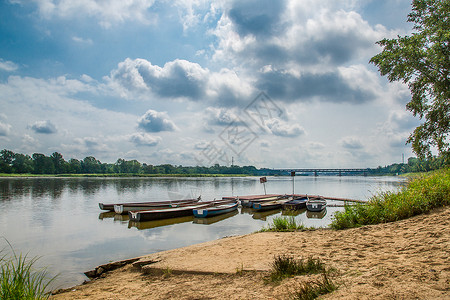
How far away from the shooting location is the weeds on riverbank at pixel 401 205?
363 inches

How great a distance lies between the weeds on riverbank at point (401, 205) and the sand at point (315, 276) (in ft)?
2.11

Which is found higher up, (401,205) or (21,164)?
(21,164)

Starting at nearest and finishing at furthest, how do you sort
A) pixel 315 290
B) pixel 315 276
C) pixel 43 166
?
pixel 315 290, pixel 315 276, pixel 43 166

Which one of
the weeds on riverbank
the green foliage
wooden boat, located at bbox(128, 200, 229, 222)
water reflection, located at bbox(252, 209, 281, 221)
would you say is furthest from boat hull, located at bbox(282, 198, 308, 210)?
the green foliage

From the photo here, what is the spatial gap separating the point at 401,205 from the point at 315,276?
6.49 meters

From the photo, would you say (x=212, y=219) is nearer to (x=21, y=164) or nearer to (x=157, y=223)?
(x=157, y=223)

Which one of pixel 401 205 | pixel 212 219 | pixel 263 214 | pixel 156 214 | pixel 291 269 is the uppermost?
pixel 401 205

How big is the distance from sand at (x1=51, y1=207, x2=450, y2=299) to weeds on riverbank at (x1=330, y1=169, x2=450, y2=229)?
2.11 ft

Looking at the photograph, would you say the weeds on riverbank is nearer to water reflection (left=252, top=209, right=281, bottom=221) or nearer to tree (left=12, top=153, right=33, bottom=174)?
water reflection (left=252, top=209, right=281, bottom=221)

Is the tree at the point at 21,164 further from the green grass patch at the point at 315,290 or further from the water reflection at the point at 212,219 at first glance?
the green grass patch at the point at 315,290

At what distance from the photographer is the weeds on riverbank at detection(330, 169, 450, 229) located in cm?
921

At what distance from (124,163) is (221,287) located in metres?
151

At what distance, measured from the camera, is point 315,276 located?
199 inches

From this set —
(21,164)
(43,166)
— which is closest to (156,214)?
(21,164)
